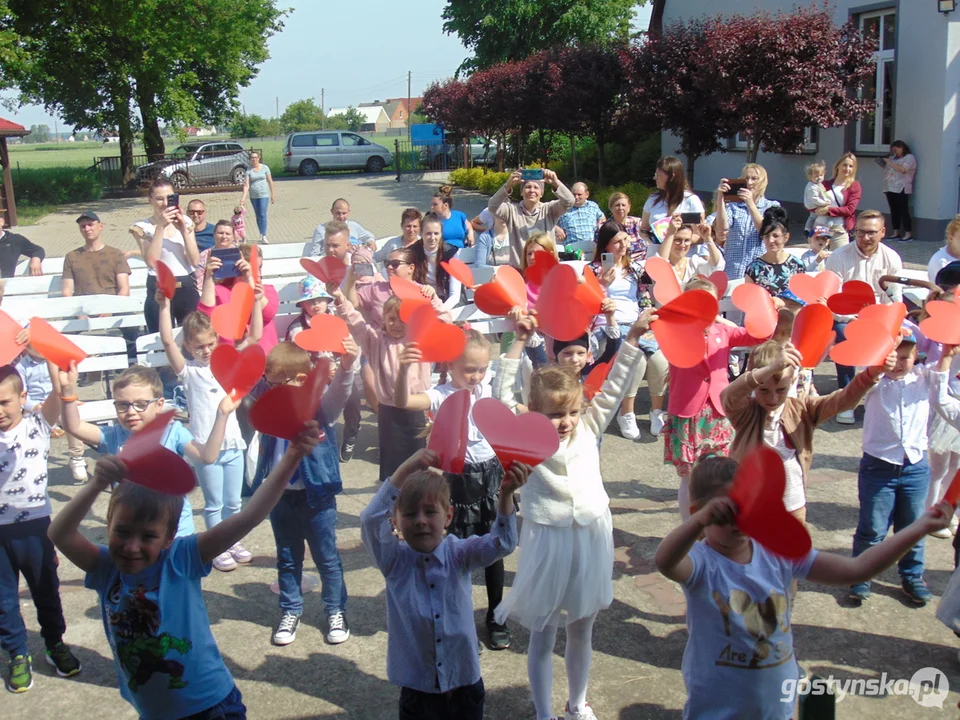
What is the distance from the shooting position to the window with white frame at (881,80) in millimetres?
13641

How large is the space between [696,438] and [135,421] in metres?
2.61

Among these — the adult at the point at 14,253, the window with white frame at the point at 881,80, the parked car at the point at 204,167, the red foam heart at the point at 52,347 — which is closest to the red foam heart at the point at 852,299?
the red foam heart at the point at 52,347

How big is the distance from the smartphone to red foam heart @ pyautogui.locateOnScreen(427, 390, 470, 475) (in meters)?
3.78

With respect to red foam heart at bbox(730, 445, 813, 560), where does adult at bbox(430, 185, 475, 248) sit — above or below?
above

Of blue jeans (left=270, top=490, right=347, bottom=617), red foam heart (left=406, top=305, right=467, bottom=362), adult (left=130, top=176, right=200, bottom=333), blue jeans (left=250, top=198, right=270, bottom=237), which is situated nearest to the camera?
red foam heart (left=406, top=305, right=467, bottom=362)

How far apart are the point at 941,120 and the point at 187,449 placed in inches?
483

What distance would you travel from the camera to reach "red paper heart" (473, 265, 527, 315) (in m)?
3.76

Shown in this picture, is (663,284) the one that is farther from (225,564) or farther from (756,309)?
(225,564)

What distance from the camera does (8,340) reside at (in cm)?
352

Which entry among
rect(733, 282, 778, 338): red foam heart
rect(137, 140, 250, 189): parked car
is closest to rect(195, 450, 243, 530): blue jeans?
rect(733, 282, 778, 338): red foam heart

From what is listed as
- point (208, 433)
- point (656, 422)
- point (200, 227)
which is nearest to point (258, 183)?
point (200, 227)

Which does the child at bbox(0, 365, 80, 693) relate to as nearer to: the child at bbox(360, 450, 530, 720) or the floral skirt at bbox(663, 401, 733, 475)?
the child at bbox(360, 450, 530, 720)

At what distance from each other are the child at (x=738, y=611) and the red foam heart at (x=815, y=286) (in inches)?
75.8

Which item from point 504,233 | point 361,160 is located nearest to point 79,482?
point 504,233
